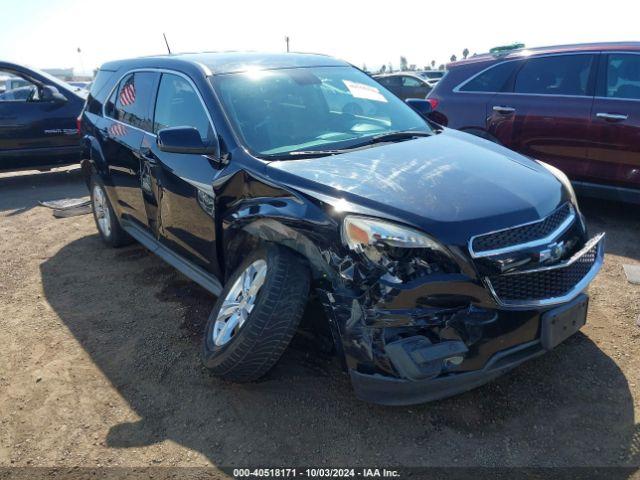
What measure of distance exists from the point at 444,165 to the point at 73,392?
8.03ft

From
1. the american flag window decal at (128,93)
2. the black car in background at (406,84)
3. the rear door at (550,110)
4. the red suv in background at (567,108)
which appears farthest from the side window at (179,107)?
the black car in background at (406,84)

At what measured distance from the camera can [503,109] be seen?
18.4 feet

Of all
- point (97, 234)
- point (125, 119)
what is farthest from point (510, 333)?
point (97, 234)

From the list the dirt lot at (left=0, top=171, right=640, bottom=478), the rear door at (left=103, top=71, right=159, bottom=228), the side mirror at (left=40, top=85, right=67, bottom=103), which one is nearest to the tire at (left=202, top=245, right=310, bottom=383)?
the dirt lot at (left=0, top=171, right=640, bottom=478)

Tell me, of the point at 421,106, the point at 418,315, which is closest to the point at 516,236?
the point at 418,315

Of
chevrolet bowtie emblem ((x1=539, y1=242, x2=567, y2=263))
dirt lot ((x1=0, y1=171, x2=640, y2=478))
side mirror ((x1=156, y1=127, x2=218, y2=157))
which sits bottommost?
dirt lot ((x1=0, y1=171, x2=640, y2=478))

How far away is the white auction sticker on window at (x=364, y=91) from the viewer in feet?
12.5

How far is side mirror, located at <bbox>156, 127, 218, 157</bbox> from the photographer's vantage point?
3.03 m

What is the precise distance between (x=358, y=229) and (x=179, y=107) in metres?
1.94

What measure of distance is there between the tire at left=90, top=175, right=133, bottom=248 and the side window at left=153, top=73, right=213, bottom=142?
1.41m

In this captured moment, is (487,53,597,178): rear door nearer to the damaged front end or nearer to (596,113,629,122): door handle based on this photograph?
(596,113,629,122): door handle

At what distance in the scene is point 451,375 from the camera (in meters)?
2.27

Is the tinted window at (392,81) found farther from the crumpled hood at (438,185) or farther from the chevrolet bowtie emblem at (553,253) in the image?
the chevrolet bowtie emblem at (553,253)

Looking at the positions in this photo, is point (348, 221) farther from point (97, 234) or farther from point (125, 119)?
point (97, 234)
